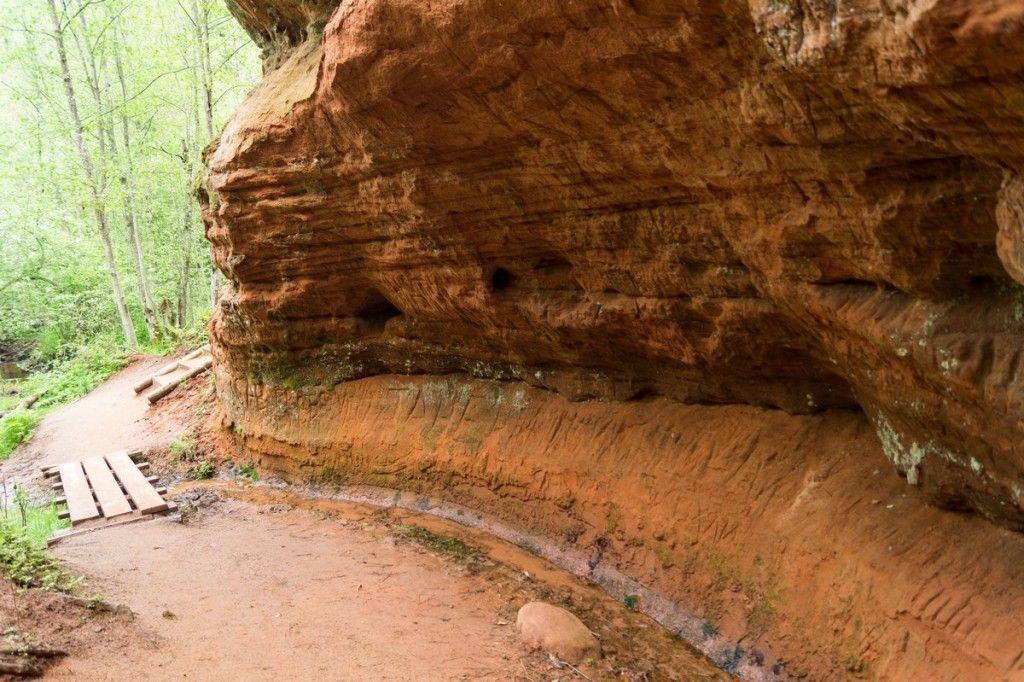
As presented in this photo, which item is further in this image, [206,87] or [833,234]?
[206,87]

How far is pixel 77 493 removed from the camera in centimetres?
1004

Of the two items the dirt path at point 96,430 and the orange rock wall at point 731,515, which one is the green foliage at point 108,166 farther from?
the orange rock wall at point 731,515

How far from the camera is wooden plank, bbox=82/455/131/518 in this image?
924 cm

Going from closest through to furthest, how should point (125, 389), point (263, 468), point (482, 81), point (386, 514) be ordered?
point (482, 81)
point (386, 514)
point (263, 468)
point (125, 389)

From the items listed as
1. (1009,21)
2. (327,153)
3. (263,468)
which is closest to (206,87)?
(263,468)

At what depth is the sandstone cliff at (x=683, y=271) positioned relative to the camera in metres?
3.83

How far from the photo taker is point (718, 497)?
6.50 meters

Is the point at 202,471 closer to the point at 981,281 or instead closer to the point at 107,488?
the point at 107,488

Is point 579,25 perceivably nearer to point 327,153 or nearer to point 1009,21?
point 1009,21

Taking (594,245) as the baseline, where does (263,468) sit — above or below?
below

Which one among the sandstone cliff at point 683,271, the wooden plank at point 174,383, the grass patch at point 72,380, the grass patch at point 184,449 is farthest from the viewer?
the grass patch at point 72,380

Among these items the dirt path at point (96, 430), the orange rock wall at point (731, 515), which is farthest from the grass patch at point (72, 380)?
the orange rock wall at point (731, 515)

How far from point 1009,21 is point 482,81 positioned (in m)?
3.74

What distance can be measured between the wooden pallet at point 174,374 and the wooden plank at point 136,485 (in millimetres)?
2670
